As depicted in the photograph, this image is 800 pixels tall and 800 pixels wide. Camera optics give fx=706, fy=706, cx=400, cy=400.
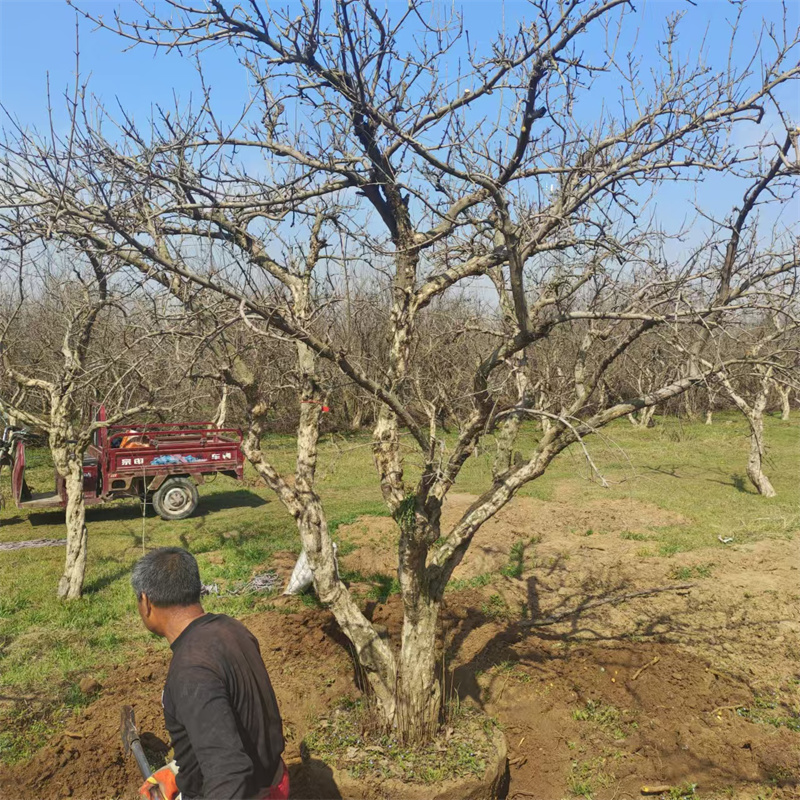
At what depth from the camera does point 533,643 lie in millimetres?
6285

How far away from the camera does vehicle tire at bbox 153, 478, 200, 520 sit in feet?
39.0

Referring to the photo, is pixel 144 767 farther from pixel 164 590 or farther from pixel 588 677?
pixel 588 677

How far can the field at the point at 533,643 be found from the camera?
463cm

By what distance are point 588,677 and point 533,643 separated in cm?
71

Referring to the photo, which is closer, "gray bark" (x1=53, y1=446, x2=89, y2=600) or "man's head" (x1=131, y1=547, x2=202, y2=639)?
"man's head" (x1=131, y1=547, x2=202, y2=639)

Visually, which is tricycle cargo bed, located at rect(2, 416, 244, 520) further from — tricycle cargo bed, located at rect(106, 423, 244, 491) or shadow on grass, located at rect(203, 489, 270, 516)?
shadow on grass, located at rect(203, 489, 270, 516)

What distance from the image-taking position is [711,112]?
418cm

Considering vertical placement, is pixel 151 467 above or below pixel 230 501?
above

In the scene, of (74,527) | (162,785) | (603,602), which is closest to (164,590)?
(162,785)

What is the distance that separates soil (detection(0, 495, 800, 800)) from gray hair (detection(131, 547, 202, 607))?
2292 millimetres

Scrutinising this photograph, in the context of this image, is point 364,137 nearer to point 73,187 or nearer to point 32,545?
point 73,187

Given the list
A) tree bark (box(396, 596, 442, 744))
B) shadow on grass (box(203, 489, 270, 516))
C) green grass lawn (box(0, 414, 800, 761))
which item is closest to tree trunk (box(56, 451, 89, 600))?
green grass lawn (box(0, 414, 800, 761))

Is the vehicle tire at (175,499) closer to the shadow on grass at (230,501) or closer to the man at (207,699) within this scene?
the shadow on grass at (230,501)

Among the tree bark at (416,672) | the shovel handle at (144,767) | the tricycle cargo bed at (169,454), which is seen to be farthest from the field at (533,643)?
the shovel handle at (144,767)
